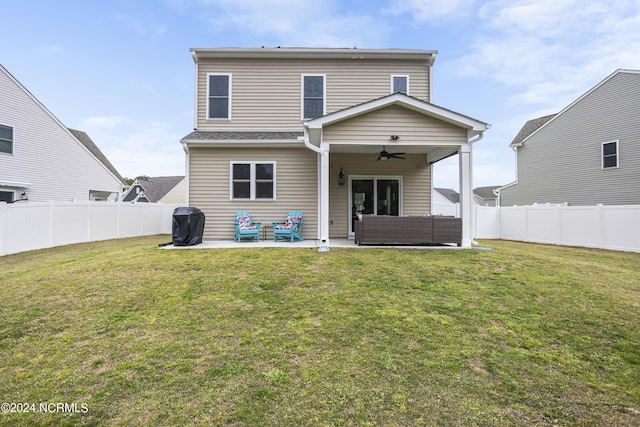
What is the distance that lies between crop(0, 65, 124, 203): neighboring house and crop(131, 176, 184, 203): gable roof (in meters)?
16.9

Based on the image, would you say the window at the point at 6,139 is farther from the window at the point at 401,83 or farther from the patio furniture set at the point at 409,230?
the window at the point at 401,83

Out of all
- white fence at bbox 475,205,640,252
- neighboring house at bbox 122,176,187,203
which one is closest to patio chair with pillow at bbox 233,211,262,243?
white fence at bbox 475,205,640,252

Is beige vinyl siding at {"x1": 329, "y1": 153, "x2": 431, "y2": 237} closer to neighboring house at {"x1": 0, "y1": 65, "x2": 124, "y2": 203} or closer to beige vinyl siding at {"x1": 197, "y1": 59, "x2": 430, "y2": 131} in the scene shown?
beige vinyl siding at {"x1": 197, "y1": 59, "x2": 430, "y2": 131}

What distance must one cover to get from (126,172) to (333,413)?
64490 millimetres

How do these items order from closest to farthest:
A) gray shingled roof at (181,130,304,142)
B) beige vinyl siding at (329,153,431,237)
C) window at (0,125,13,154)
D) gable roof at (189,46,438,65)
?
gray shingled roof at (181,130,304,142)
gable roof at (189,46,438,65)
beige vinyl siding at (329,153,431,237)
window at (0,125,13,154)

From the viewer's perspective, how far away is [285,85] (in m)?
11.0

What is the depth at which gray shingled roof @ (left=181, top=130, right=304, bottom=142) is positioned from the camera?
32.7 ft

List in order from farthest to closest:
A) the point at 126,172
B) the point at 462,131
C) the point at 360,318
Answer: the point at 126,172 → the point at 462,131 → the point at 360,318

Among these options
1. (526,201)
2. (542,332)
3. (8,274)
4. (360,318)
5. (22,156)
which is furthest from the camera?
(526,201)

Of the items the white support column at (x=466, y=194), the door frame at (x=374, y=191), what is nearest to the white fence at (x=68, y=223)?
the door frame at (x=374, y=191)

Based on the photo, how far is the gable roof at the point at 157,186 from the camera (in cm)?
3447

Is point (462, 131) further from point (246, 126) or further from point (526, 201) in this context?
point (526, 201)

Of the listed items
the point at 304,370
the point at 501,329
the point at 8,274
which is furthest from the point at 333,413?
the point at 8,274

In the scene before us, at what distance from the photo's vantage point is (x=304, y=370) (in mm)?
2898
